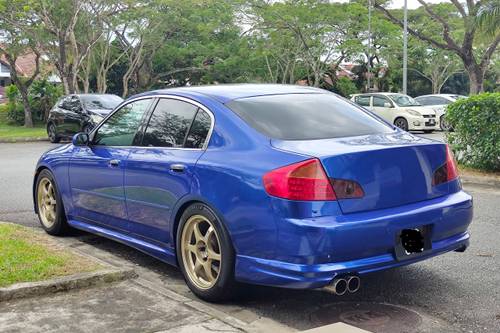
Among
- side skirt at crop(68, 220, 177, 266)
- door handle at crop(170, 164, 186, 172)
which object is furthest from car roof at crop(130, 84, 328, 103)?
side skirt at crop(68, 220, 177, 266)

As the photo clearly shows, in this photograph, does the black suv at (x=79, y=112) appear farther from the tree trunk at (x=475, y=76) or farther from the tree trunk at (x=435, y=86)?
the tree trunk at (x=435, y=86)

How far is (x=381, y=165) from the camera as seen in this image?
4.31 metres

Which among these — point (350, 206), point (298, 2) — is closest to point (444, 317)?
point (350, 206)

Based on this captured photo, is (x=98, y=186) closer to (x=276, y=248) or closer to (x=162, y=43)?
(x=276, y=248)

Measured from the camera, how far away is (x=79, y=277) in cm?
494

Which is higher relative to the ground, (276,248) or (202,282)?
(276,248)

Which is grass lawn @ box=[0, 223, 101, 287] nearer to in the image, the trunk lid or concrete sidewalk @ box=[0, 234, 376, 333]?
concrete sidewalk @ box=[0, 234, 376, 333]

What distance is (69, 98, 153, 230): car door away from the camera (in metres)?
5.69

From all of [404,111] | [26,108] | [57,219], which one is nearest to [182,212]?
[57,219]

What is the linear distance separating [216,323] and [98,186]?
2307 mm

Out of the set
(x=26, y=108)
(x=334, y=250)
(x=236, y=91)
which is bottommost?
(x=334, y=250)

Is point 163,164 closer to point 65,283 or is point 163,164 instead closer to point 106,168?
point 106,168

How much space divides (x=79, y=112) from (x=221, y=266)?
15.8m

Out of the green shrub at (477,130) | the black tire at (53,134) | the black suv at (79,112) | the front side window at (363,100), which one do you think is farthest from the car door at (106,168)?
the front side window at (363,100)
